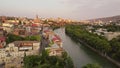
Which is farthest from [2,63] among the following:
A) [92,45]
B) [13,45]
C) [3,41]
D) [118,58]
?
[92,45]

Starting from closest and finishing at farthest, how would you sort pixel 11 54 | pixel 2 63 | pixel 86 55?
1. pixel 2 63
2. pixel 11 54
3. pixel 86 55

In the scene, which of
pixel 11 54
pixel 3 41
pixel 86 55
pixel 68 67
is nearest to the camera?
pixel 68 67

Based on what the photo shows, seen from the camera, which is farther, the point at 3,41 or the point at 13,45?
the point at 3,41

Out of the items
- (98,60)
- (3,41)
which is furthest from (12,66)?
(3,41)

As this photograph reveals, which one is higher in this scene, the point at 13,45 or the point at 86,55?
the point at 13,45

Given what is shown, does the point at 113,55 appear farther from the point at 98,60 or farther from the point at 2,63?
the point at 2,63

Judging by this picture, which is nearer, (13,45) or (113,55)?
(113,55)

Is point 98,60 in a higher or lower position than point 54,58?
lower

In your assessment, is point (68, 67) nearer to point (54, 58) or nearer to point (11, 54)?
point (54, 58)

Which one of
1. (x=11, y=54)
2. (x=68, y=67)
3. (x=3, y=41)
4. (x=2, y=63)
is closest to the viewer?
(x=68, y=67)
